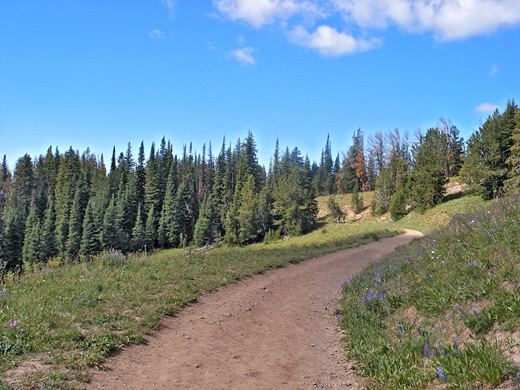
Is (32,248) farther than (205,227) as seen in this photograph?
No

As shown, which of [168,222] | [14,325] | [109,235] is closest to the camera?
[14,325]

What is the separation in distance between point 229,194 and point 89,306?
67.2 meters

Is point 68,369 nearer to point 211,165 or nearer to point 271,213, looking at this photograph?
point 271,213

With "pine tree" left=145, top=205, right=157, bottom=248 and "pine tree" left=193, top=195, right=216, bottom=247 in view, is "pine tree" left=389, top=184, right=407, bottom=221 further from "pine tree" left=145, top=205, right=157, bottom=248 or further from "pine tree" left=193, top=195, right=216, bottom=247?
"pine tree" left=145, top=205, right=157, bottom=248

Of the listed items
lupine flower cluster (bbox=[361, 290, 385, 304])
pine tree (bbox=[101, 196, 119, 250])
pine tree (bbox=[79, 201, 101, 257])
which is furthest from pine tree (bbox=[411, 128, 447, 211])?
pine tree (bbox=[79, 201, 101, 257])

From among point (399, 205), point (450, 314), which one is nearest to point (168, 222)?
point (399, 205)

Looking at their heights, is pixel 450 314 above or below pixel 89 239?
above

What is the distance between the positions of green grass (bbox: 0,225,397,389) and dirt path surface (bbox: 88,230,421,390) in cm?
38

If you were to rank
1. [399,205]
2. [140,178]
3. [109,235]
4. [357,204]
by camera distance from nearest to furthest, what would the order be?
[399,205]
[109,235]
[357,204]
[140,178]

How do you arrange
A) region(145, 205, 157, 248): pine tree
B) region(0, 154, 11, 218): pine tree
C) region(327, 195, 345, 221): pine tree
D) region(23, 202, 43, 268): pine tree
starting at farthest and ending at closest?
region(0, 154, 11, 218): pine tree
region(145, 205, 157, 248): pine tree
region(327, 195, 345, 221): pine tree
region(23, 202, 43, 268): pine tree

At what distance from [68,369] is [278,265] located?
10182 mm

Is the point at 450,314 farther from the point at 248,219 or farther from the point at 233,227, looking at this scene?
the point at 233,227

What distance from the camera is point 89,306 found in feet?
23.6

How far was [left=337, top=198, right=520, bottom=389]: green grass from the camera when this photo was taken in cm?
400
